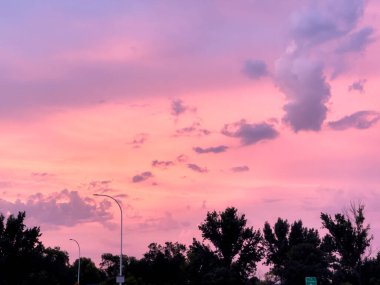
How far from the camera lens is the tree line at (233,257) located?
85.9 meters

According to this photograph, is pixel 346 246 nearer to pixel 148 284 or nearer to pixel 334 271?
pixel 334 271

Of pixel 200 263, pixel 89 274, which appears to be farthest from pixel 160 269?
pixel 89 274

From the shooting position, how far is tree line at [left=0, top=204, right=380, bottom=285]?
8594 centimetres

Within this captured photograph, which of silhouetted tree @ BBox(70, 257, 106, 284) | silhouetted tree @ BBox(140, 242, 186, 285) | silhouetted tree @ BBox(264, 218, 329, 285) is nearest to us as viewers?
silhouetted tree @ BBox(140, 242, 186, 285)

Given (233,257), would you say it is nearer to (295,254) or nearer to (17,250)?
(295,254)

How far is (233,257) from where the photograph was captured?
10594 cm

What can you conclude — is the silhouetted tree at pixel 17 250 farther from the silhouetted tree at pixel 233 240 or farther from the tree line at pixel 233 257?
the silhouetted tree at pixel 233 240

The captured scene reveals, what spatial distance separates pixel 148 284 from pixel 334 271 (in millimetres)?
31898

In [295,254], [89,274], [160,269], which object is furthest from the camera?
[89,274]

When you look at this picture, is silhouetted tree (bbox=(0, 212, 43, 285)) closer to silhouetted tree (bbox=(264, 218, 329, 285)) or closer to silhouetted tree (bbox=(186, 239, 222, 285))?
silhouetted tree (bbox=(186, 239, 222, 285))

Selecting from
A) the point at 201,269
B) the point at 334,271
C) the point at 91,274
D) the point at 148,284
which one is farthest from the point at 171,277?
the point at 91,274

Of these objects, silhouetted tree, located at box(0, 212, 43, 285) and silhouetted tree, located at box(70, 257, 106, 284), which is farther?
silhouetted tree, located at box(70, 257, 106, 284)

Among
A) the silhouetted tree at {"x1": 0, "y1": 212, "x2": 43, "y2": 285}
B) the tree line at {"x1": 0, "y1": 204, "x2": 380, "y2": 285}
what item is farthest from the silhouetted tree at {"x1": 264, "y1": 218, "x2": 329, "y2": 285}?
the silhouetted tree at {"x1": 0, "y1": 212, "x2": 43, "y2": 285}

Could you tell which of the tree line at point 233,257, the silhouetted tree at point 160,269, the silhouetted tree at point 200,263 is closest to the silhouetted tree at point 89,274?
the tree line at point 233,257
